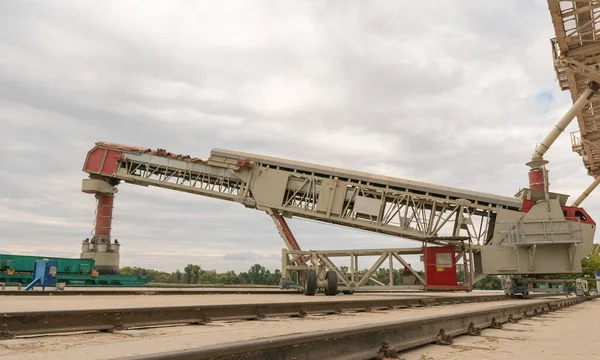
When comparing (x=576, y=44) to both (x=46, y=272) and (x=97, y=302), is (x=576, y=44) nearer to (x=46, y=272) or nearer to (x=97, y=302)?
(x=97, y=302)

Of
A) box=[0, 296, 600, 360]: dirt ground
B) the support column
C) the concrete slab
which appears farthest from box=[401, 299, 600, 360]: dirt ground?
the support column

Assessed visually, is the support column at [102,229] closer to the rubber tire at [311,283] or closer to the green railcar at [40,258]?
the green railcar at [40,258]

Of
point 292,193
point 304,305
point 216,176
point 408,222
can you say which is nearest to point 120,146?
point 216,176

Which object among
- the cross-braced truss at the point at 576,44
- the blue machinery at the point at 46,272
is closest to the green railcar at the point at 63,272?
the blue machinery at the point at 46,272

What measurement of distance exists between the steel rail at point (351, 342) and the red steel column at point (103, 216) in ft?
78.0

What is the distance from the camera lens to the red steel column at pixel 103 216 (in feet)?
83.5

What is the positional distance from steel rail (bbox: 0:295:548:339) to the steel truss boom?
38.9ft

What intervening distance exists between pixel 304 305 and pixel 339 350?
199 inches

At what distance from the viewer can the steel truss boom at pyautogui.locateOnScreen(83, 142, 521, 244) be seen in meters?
20.2

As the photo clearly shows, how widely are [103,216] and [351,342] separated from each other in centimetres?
2506

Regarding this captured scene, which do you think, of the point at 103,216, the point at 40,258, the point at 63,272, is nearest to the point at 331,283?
the point at 103,216

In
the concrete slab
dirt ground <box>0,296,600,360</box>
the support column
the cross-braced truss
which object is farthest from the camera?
the support column

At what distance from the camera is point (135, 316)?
6250 mm

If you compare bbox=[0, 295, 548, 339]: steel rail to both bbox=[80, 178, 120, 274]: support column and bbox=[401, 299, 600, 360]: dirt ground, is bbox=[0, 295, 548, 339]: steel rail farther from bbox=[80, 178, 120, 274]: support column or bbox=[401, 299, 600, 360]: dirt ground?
bbox=[80, 178, 120, 274]: support column
